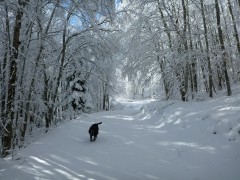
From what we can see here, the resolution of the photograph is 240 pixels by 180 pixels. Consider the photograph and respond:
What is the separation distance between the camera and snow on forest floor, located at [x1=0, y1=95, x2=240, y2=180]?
5613 millimetres

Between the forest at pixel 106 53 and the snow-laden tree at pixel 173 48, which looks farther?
the snow-laden tree at pixel 173 48

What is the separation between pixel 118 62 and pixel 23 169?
13744 mm

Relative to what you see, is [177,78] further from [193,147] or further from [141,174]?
[141,174]

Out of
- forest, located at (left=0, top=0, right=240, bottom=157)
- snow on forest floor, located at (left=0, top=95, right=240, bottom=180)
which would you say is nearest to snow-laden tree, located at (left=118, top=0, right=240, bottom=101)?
forest, located at (left=0, top=0, right=240, bottom=157)

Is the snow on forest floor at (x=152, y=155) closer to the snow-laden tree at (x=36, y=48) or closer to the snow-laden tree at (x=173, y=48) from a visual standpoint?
the snow-laden tree at (x=36, y=48)

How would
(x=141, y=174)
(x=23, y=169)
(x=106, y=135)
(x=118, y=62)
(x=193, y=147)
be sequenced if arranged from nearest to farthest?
(x=141, y=174), (x=23, y=169), (x=193, y=147), (x=106, y=135), (x=118, y=62)

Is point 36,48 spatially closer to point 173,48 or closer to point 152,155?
point 152,155

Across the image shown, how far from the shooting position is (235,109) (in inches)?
311

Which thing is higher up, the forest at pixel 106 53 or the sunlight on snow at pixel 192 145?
the forest at pixel 106 53

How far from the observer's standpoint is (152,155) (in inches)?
275

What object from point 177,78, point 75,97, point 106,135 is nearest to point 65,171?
point 106,135

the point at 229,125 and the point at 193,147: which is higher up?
the point at 229,125

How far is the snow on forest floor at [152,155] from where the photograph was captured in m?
5.61

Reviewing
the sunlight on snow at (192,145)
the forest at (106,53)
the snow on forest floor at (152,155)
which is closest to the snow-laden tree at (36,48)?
the forest at (106,53)
